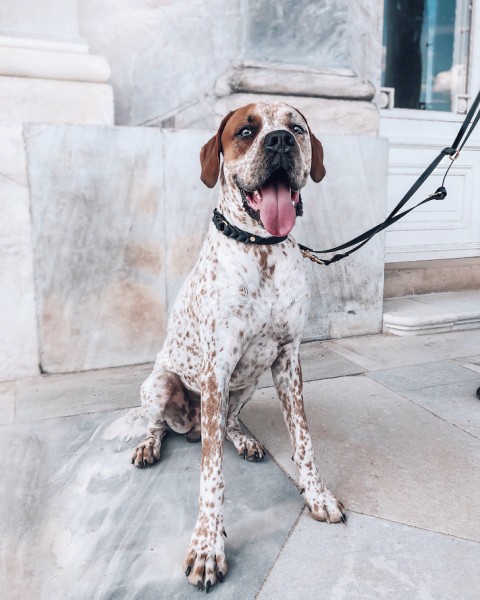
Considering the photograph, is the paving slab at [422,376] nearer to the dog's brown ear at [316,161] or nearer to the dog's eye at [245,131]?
the dog's brown ear at [316,161]

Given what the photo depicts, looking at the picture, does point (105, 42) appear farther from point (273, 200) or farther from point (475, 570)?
point (475, 570)

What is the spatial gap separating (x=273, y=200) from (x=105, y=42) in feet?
8.63

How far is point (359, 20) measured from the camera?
160 inches

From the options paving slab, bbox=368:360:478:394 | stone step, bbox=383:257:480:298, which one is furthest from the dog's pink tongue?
stone step, bbox=383:257:480:298

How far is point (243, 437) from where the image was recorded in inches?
97.9

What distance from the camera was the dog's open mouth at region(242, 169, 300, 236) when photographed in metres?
1.86

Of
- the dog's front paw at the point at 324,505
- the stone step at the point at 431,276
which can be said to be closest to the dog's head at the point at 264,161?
the dog's front paw at the point at 324,505

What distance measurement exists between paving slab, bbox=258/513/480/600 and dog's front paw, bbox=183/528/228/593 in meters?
0.15

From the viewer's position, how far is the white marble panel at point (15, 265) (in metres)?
3.20

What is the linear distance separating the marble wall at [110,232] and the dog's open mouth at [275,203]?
1.73 m

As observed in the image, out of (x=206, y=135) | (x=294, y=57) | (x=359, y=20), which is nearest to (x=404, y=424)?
(x=206, y=135)

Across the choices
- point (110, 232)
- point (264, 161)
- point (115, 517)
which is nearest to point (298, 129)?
point (264, 161)

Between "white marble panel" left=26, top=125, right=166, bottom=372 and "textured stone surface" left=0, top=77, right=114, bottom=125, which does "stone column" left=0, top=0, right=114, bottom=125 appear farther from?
"white marble panel" left=26, top=125, right=166, bottom=372

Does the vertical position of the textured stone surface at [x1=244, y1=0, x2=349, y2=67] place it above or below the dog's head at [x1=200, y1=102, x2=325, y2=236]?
above
